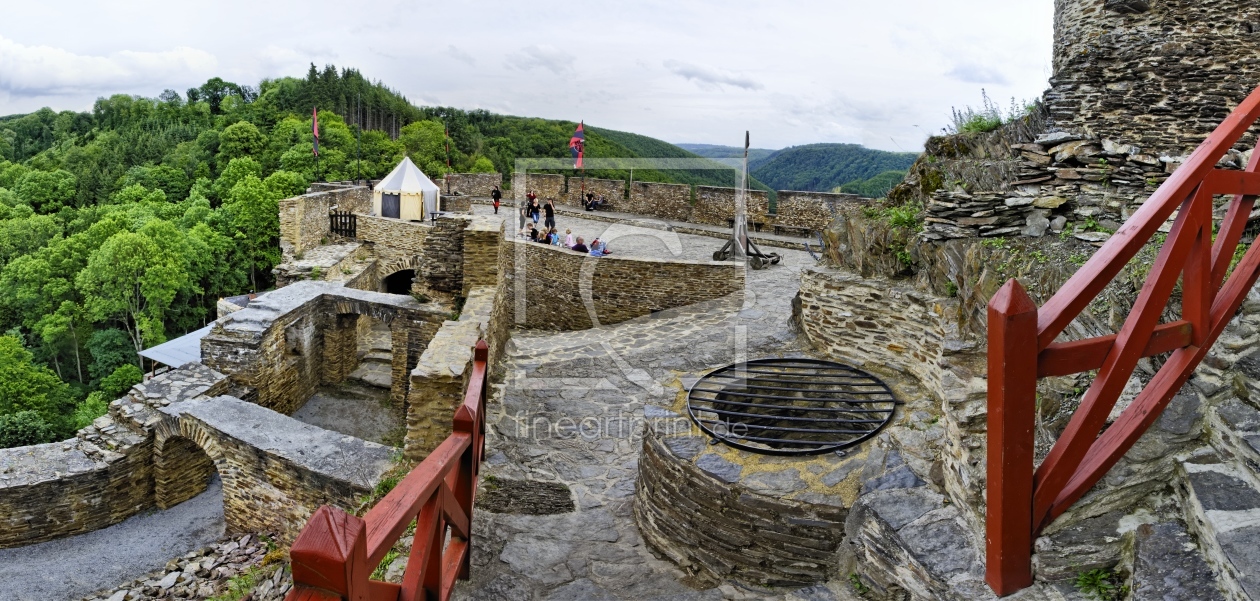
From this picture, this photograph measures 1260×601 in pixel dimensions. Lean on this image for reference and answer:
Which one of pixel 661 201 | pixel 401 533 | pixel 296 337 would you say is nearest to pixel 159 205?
pixel 661 201

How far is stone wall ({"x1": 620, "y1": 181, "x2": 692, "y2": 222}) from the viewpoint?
1933 cm

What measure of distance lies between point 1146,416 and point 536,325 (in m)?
11.4

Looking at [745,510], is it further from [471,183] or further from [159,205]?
[159,205]

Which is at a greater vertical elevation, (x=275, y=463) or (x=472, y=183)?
(x=472, y=183)

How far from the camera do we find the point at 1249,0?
7188 mm

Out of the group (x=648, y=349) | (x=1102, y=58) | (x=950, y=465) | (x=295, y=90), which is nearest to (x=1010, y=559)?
(x=950, y=465)

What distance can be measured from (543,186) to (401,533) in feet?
70.1

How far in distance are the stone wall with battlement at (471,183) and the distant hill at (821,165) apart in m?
9.92

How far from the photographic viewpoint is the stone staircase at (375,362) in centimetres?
1315

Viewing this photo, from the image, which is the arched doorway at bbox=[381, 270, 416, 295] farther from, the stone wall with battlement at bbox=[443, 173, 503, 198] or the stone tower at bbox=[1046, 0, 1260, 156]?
the stone tower at bbox=[1046, 0, 1260, 156]

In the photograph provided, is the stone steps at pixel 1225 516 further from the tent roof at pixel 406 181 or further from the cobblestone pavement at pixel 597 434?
the tent roof at pixel 406 181

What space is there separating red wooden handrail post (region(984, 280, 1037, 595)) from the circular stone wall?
1.69 m

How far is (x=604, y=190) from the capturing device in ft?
70.3

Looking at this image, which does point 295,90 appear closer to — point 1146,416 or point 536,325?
point 536,325
